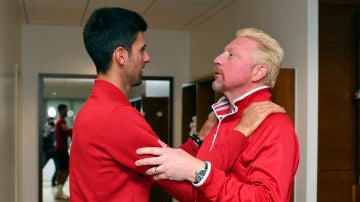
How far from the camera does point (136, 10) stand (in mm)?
4707

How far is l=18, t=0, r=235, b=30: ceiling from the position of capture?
4.38 metres

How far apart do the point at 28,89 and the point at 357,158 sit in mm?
3905

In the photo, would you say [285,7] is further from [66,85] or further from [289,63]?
[66,85]

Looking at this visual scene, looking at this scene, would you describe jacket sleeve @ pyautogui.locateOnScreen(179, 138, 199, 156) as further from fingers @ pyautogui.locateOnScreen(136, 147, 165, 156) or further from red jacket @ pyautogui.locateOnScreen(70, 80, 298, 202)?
fingers @ pyautogui.locateOnScreen(136, 147, 165, 156)

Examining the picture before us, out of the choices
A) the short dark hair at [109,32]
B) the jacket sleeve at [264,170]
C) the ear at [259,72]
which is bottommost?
the jacket sleeve at [264,170]

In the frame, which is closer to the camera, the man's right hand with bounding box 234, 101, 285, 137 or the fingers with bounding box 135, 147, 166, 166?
the fingers with bounding box 135, 147, 166, 166

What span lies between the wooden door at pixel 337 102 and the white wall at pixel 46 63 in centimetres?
305

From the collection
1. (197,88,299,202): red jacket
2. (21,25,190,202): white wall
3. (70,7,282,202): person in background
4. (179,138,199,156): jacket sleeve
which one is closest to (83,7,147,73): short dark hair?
(70,7,282,202): person in background

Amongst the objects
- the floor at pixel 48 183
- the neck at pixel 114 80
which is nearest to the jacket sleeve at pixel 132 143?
the neck at pixel 114 80

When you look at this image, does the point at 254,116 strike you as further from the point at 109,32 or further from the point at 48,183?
the point at 48,183

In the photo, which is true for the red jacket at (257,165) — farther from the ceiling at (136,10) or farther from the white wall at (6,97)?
the ceiling at (136,10)

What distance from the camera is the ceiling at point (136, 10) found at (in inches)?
172

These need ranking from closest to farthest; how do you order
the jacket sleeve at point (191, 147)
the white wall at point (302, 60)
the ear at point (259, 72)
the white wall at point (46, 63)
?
1. the ear at point (259, 72)
2. the jacket sleeve at point (191, 147)
3. the white wall at point (302, 60)
4. the white wall at point (46, 63)

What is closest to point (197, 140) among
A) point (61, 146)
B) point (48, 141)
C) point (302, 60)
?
point (302, 60)
